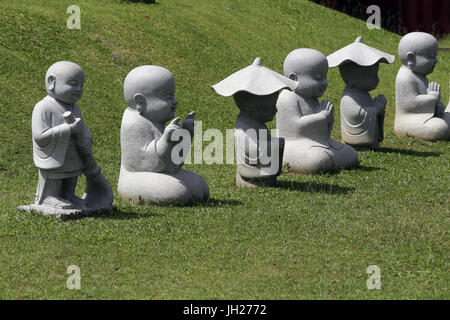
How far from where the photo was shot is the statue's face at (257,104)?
9.27 m

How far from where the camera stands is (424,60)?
12.2 m

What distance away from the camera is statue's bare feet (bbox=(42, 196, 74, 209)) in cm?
768

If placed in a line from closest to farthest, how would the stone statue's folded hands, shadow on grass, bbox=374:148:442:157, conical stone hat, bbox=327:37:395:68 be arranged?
the stone statue's folded hands < conical stone hat, bbox=327:37:395:68 < shadow on grass, bbox=374:148:442:157

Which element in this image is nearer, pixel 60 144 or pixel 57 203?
pixel 60 144

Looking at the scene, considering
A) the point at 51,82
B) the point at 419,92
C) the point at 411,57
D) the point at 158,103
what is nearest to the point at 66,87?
the point at 51,82

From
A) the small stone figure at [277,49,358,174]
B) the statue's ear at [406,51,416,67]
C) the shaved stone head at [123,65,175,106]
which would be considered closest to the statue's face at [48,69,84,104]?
the shaved stone head at [123,65,175,106]

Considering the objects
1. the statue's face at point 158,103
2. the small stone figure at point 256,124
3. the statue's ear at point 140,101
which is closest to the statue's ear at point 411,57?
the small stone figure at point 256,124

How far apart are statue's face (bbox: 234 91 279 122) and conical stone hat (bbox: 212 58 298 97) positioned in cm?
23

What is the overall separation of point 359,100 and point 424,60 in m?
1.52

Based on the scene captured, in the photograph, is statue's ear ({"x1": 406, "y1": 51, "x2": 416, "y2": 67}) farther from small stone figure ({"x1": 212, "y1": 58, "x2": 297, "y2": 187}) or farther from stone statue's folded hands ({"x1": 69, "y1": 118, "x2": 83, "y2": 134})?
stone statue's folded hands ({"x1": 69, "y1": 118, "x2": 83, "y2": 134})

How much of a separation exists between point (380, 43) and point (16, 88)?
11.3 meters

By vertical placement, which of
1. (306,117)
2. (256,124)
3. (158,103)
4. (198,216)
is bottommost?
(198,216)

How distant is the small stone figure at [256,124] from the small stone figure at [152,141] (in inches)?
39.6

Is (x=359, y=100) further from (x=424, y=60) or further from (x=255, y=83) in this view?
(x=255, y=83)
